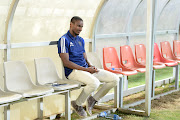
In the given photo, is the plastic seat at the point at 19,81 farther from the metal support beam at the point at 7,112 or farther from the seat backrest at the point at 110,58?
the seat backrest at the point at 110,58

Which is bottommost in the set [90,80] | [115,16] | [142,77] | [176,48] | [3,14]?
[142,77]

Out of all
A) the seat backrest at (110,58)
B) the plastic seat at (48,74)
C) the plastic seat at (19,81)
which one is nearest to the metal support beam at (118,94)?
the seat backrest at (110,58)

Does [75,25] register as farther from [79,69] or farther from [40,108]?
[40,108]

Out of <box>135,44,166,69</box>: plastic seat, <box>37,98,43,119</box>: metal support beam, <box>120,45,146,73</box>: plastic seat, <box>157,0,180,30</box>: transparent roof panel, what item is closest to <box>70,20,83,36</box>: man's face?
<box>37,98,43,119</box>: metal support beam

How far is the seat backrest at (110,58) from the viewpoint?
6961 millimetres

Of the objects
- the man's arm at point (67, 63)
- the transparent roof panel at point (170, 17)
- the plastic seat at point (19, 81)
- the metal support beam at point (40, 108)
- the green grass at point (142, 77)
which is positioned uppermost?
the transparent roof panel at point (170, 17)

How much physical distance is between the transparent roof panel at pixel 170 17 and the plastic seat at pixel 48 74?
169 inches

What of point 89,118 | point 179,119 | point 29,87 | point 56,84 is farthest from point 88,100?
point 179,119

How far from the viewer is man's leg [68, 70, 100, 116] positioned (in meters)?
5.54

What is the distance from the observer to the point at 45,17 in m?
5.79

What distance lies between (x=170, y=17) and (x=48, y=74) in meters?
4.93

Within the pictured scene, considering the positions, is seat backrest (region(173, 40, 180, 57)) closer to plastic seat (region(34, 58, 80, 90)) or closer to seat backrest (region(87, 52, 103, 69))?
seat backrest (region(87, 52, 103, 69))

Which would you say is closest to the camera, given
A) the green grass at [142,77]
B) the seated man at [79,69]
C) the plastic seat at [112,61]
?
the seated man at [79,69]

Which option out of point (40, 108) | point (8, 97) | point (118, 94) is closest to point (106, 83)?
point (118, 94)
